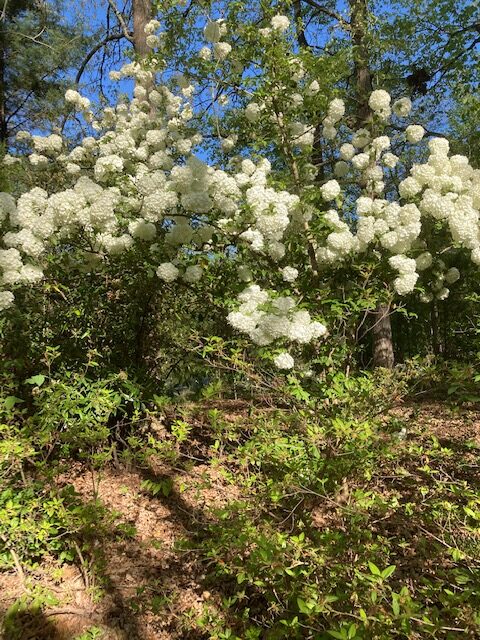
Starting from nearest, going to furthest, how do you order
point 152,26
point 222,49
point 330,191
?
point 330,191 → point 222,49 → point 152,26

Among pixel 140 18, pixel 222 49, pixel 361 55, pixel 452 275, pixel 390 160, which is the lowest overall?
pixel 452 275

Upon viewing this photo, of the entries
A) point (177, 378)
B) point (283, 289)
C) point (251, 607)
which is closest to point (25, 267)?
point (283, 289)

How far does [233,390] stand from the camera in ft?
15.1

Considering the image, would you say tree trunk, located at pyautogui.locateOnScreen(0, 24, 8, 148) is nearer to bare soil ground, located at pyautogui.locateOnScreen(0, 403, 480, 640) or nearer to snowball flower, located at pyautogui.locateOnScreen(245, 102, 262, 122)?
snowball flower, located at pyautogui.locateOnScreen(245, 102, 262, 122)

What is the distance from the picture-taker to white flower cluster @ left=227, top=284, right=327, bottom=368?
2535mm

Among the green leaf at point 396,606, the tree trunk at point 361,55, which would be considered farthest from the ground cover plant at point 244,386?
the tree trunk at point 361,55

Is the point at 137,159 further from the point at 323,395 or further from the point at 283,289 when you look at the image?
the point at 323,395

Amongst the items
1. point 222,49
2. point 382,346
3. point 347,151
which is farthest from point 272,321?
point 382,346

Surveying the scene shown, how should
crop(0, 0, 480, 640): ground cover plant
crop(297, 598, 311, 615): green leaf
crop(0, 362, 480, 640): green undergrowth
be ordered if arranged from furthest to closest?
crop(0, 0, 480, 640): ground cover plant < crop(0, 362, 480, 640): green undergrowth < crop(297, 598, 311, 615): green leaf

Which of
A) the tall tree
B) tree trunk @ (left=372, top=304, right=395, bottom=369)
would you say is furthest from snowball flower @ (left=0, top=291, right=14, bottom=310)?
the tall tree

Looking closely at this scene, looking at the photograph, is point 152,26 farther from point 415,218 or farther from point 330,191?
point 415,218

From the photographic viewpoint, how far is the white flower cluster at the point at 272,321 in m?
2.54

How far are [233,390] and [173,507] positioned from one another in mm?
1237

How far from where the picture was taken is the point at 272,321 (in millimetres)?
2531
